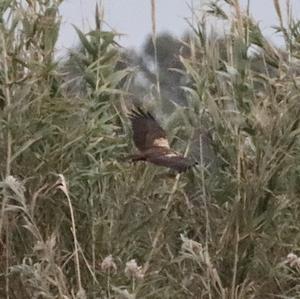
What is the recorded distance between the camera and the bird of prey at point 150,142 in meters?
5.29

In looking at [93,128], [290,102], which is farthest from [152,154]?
[290,102]

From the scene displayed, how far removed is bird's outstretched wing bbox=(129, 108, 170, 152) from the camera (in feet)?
18.4

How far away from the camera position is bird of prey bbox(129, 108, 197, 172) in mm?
5285

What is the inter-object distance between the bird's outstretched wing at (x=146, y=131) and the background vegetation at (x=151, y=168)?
102 millimetres

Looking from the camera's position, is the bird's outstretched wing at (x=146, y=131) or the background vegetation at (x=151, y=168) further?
the bird's outstretched wing at (x=146, y=131)

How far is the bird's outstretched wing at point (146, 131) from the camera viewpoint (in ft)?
18.4

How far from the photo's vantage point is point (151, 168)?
18.8 feet

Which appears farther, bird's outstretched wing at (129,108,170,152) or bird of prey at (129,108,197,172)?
bird's outstretched wing at (129,108,170,152)

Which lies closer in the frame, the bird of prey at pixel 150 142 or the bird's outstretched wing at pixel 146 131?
the bird of prey at pixel 150 142

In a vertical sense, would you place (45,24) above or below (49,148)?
above

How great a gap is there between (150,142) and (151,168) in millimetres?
198

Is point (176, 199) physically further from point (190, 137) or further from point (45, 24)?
point (45, 24)

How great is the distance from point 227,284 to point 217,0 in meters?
1.47

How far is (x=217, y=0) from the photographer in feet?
19.4
